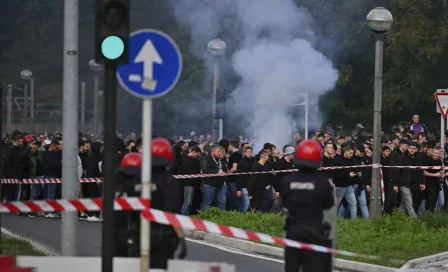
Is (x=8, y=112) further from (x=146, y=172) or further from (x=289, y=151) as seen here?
(x=146, y=172)

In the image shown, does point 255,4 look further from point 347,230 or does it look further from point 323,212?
point 323,212

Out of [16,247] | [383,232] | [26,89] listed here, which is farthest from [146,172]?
[26,89]

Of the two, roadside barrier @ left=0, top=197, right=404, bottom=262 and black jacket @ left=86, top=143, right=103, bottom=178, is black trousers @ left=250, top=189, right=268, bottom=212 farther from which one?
roadside barrier @ left=0, top=197, right=404, bottom=262

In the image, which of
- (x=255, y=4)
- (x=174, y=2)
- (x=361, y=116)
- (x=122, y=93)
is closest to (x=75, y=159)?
(x=255, y=4)

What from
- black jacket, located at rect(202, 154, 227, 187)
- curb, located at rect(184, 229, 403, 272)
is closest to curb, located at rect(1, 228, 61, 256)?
curb, located at rect(184, 229, 403, 272)

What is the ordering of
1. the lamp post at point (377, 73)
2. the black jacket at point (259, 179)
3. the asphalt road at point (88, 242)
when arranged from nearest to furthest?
the asphalt road at point (88, 242) < the lamp post at point (377, 73) < the black jacket at point (259, 179)

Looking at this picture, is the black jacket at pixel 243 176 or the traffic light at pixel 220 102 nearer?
the black jacket at pixel 243 176

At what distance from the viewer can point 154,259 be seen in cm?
1255

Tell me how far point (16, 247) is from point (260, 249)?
3770 mm

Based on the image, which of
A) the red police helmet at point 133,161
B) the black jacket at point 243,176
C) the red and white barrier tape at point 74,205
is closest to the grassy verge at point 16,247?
the red and white barrier tape at point 74,205

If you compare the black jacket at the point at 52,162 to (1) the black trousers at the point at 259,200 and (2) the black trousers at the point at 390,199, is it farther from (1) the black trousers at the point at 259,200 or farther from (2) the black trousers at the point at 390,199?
(2) the black trousers at the point at 390,199

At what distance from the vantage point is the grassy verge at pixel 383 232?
18.9 metres

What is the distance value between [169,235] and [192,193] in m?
13.4

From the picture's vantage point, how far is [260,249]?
19.7 m
